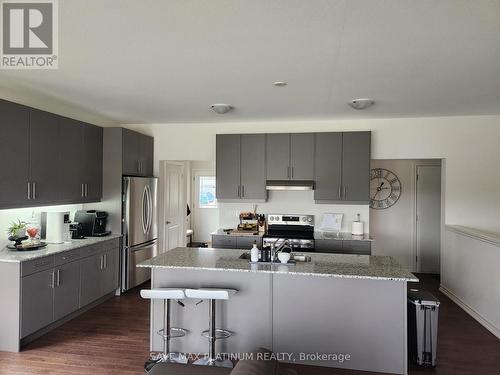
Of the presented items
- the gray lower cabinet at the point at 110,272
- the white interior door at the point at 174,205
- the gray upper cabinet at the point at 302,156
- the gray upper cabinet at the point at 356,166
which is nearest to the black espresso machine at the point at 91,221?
the gray lower cabinet at the point at 110,272

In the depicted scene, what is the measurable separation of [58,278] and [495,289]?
4679mm

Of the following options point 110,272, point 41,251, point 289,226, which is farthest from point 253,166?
point 41,251

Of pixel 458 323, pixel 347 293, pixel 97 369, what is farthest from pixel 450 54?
pixel 97 369

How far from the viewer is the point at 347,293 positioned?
9.45 ft

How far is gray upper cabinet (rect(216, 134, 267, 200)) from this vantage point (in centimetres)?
513

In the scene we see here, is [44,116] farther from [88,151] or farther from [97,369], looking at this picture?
[97,369]

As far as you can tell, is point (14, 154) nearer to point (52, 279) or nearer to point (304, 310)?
point (52, 279)

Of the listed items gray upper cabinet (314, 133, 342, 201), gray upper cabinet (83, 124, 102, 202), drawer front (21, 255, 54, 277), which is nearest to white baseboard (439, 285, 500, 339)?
gray upper cabinet (314, 133, 342, 201)

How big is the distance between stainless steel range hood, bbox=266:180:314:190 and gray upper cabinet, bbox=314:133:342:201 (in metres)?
0.13

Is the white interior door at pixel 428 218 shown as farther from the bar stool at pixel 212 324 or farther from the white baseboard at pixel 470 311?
the bar stool at pixel 212 324

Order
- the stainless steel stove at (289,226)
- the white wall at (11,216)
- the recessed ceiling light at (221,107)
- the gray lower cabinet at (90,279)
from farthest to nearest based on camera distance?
the stainless steel stove at (289,226), the recessed ceiling light at (221,107), the gray lower cabinet at (90,279), the white wall at (11,216)

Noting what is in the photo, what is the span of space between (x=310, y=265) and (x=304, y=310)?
1.27ft

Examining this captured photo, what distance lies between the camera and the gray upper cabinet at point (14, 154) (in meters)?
3.23

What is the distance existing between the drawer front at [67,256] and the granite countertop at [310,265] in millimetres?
1213
